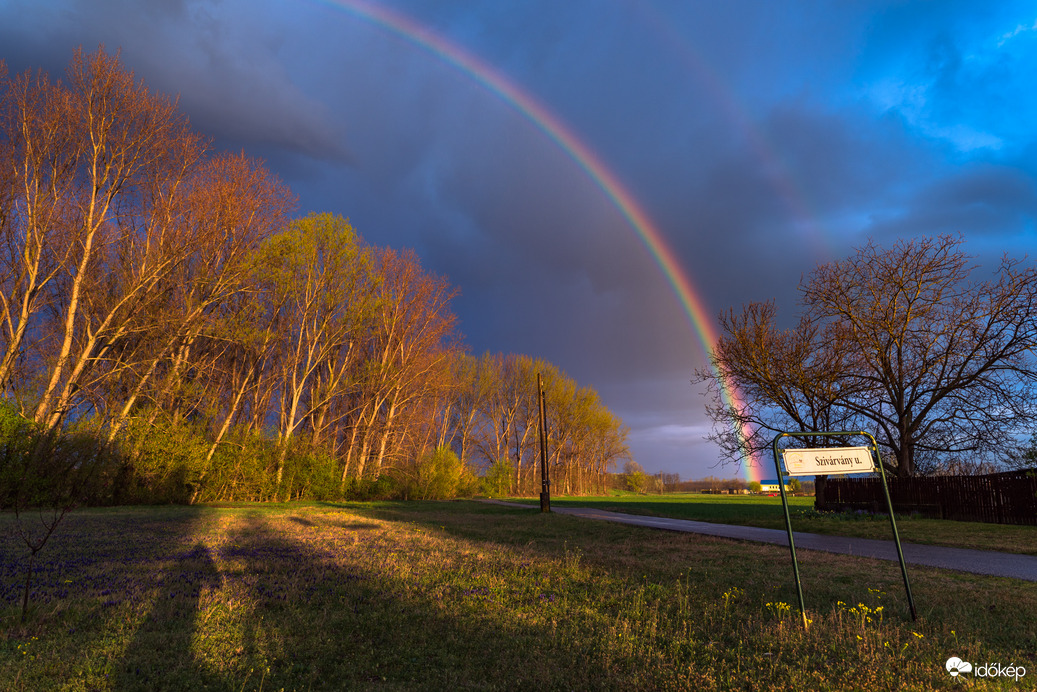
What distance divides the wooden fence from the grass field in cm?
1165

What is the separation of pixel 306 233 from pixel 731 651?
34.1 metres

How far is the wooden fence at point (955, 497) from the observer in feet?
56.6

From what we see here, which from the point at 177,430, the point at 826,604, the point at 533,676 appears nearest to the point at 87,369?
the point at 177,430

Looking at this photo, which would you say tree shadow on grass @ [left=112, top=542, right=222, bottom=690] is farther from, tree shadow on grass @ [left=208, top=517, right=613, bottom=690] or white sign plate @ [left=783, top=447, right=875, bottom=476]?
white sign plate @ [left=783, top=447, right=875, bottom=476]

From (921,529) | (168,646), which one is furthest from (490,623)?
(921,529)

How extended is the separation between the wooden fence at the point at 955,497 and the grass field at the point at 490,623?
11.6m

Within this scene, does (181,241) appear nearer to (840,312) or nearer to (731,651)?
(731,651)

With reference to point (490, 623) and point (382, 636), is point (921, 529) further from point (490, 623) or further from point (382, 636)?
point (382, 636)

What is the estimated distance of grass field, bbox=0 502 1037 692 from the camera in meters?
4.48

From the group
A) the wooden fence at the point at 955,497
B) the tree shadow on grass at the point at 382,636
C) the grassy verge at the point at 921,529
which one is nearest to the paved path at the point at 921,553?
the grassy verge at the point at 921,529

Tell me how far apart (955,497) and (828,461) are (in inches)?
747

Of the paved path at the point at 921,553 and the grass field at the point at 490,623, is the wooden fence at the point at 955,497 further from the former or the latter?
the grass field at the point at 490,623

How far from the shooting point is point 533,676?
4.55 metres

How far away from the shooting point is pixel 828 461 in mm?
6168
